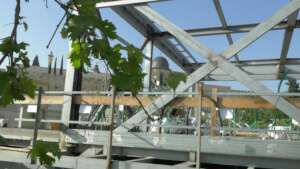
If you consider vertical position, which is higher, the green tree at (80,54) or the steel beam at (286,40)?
the steel beam at (286,40)

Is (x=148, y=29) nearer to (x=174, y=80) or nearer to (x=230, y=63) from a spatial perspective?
(x=230, y=63)

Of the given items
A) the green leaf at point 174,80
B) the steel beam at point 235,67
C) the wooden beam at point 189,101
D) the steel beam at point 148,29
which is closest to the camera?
the green leaf at point 174,80

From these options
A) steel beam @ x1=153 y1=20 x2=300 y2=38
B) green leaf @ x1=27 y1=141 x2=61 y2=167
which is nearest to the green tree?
green leaf @ x1=27 y1=141 x2=61 y2=167

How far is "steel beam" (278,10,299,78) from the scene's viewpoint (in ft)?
29.8

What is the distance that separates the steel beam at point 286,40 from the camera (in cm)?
907

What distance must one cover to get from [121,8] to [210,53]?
2986 millimetres

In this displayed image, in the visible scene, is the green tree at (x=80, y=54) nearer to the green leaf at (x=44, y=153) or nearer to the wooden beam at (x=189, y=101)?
Result: the green leaf at (x=44, y=153)

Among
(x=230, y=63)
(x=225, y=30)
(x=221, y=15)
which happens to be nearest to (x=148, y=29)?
(x=225, y=30)

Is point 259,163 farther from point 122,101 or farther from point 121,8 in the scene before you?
point 121,8

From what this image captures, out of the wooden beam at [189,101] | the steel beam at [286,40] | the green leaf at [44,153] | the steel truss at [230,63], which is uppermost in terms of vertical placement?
the steel beam at [286,40]

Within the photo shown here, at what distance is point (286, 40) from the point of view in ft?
34.3

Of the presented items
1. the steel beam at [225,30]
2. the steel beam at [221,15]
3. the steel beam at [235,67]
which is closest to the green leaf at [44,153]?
the steel beam at [235,67]

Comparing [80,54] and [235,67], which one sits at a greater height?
[235,67]

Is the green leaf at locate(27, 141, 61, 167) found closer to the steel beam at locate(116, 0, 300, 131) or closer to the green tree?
the green tree
